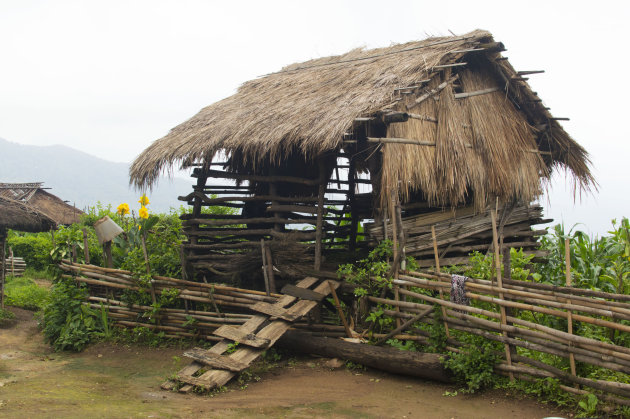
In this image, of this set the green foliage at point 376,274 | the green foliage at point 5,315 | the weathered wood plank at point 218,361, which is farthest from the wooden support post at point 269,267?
the green foliage at point 5,315

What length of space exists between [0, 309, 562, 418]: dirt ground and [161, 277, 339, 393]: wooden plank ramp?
0.18 m

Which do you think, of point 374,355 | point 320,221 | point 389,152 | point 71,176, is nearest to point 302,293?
point 320,221

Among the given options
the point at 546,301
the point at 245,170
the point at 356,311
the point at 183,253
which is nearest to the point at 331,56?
the point at 245,170

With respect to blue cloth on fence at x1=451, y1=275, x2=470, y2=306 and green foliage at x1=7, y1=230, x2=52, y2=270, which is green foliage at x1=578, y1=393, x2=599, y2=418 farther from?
green foliage at x1=7, y1=230, x2=52, y2=270

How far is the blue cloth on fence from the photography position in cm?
556

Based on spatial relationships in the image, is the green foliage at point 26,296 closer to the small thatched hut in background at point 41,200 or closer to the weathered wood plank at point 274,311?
the small thatched hut in background at point 41,200

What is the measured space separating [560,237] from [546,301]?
476 cm

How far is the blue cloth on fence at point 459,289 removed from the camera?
219 inches

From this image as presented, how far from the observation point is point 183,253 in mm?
8617

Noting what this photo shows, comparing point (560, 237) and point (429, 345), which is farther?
point (560, 237)

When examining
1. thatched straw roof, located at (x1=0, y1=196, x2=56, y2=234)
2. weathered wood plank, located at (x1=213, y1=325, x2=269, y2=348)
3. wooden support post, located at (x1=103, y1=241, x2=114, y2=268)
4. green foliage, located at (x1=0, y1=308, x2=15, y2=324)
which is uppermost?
thatched straw roof, located at (x1=0, y1=196, x2=56, y2=234)

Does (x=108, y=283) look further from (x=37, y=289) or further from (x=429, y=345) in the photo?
(x=37, y=289)

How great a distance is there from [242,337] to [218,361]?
425mm

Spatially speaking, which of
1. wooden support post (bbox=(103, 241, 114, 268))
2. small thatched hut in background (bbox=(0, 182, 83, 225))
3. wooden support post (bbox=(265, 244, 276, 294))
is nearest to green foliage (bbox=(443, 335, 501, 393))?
wooden support post (bbox=(265, 244, 276, 294))
